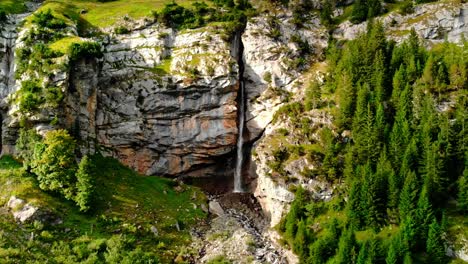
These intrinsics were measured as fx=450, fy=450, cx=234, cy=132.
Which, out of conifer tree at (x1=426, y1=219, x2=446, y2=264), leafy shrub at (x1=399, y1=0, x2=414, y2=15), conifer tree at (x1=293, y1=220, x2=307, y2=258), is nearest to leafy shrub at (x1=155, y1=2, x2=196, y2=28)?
leafy shrub at (x1=399, y1=0, x2=414, y2=15)

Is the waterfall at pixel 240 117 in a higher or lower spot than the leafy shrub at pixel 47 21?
lower

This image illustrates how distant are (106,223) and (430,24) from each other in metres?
82.2

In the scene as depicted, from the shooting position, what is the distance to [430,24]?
102750mm

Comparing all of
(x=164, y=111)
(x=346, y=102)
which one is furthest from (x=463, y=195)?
(x=164, y=111)

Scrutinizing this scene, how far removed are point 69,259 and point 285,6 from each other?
79954mm

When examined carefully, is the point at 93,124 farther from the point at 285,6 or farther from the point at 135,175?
the point at 285,6

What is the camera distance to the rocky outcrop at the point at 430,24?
101 m

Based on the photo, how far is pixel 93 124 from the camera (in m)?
89.8

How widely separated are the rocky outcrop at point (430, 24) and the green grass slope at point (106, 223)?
57.7 meters

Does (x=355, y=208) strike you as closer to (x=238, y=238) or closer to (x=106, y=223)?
(x=238, y=238)

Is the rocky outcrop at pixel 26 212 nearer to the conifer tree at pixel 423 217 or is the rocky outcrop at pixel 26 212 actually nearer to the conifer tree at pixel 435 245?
the conifer tree at pixel 423 217

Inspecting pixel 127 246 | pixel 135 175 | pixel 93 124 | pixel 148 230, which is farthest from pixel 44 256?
pixel 93 124

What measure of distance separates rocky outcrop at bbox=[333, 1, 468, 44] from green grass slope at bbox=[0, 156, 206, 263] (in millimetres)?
57735

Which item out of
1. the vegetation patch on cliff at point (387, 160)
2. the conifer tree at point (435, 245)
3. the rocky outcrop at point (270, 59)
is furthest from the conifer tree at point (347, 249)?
the rocky outcrop at point (270, 59)
